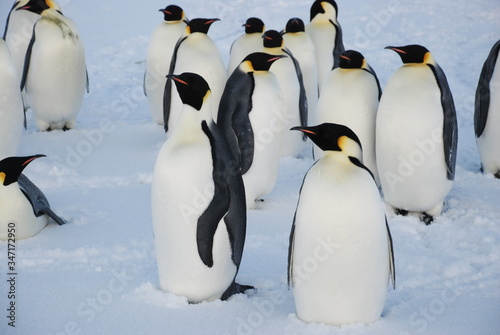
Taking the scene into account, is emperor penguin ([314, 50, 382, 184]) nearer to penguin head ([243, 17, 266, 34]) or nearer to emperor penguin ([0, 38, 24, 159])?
penguin head ([243, 17, 266, 34])

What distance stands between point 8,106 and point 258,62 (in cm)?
181

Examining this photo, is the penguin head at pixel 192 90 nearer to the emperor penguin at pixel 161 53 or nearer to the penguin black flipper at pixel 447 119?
the penguin black flipper at pixel 447 119

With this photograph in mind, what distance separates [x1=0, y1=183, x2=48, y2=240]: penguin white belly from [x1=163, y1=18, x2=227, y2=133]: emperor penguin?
5.98 ft

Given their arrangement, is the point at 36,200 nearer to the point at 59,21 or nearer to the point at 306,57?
the point at 59,21

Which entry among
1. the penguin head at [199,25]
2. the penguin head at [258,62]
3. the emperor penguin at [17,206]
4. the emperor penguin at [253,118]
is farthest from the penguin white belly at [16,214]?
the penguin head at [199,25]

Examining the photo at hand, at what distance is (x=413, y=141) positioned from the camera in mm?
4652

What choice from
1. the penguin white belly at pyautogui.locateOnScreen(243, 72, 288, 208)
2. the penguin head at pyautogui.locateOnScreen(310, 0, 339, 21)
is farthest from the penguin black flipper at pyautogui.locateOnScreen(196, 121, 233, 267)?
the penguin head at pyautogui.locateOnScreen(310, 0, 339, 21)

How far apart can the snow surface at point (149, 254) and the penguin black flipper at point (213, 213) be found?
0.82 feet

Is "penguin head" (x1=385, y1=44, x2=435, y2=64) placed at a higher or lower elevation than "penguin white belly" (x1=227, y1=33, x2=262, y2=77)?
higher

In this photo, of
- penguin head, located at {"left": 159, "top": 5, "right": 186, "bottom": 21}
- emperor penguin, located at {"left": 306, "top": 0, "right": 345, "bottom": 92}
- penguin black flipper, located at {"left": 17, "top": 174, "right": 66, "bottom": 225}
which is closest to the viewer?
penguin black flipper, located at {"left": 17, "top": 174, "right": 66, "bottom": 225}

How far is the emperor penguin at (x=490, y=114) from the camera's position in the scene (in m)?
5.48

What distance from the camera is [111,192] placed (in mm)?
5113

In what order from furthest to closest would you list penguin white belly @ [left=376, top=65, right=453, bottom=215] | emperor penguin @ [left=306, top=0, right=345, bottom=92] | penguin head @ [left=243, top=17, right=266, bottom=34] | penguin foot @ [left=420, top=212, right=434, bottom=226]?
emperor penguin @ [left=306, top=0, right=345, bottom=92]
penguin head @ [left=243, top=17, right=266, bottom=34]
penguin foot @ [left=420, top=212, right=434, bottom=226]
penguin white belly @ [left=376, top=65, right=453, bottom=215]

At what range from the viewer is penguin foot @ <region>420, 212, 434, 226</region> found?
473cm
